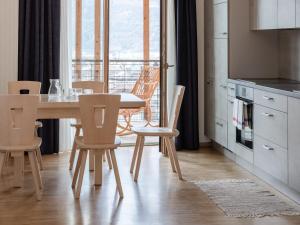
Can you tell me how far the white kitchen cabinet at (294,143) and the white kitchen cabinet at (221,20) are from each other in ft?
6.29

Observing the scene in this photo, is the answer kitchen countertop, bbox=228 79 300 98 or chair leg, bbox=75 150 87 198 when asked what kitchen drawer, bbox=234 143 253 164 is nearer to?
kitchen countertop, bbox=228 79 300 98

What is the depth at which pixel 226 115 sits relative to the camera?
610cm

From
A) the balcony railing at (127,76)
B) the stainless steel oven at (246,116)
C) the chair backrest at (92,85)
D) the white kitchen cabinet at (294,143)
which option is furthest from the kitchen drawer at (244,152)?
the balcony railing at (127,76)

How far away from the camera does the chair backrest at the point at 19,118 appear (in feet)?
14.4

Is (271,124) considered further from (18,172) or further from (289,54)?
(18,172)

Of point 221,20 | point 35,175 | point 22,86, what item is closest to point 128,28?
point 221,20

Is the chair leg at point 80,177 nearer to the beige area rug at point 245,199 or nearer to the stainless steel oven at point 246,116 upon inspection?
the beige area rug at point 245,199

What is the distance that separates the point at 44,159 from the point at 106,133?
1.87 meters

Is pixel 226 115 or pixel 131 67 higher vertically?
pixel 131 67

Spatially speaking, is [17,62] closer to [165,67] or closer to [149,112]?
[165,67]

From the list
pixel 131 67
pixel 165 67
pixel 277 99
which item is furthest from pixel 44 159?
pixel 277 99

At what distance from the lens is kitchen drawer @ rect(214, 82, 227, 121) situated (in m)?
6.14

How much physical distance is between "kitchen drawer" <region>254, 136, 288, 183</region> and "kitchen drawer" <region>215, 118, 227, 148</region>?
957 millimetres

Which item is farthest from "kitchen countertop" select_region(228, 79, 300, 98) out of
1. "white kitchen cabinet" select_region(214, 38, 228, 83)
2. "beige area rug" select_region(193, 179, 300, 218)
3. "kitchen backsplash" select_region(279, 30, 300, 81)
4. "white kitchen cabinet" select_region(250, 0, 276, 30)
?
"beige area rug" select_region(193, 179, 300, 218)
